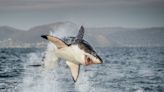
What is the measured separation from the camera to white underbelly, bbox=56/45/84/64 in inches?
431

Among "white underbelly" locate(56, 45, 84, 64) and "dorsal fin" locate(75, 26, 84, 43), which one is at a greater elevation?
"dorsal fin" locate(75, 26, 84, 43)

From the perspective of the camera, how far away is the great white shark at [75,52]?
424 inches

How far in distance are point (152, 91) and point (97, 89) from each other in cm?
625

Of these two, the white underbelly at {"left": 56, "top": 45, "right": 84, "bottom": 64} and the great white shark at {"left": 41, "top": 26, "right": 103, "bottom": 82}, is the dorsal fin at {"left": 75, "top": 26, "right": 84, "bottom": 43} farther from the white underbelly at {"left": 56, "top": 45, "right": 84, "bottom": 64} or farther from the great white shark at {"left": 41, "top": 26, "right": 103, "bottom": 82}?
the white underbelly at {"left": 56, "top": 45, "right": 84, "bottom": 64}

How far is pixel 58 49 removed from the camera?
39.0 feet

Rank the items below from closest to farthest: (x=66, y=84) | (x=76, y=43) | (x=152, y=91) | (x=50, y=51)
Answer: (x=76, y=43) → (x=50, y=51) → (x=152, y=91) → (x=66, y=84)

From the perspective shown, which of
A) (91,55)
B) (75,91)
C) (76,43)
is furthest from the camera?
(75,91)

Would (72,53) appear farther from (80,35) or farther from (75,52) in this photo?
(80,35)

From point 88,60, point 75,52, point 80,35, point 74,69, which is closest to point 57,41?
point 75,52

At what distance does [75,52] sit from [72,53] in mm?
176

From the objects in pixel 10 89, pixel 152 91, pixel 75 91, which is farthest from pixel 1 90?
pixel 152 91

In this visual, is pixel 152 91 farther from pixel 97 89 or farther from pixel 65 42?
pixel 65 42

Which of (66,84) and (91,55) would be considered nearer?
(91,55)

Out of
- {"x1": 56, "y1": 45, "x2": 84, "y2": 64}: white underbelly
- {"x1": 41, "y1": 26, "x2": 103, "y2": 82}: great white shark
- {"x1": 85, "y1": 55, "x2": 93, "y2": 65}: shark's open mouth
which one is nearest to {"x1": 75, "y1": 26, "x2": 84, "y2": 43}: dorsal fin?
{"x1": 41, "y1": 26, "x2": 103, "y2": 82}: great white shark
